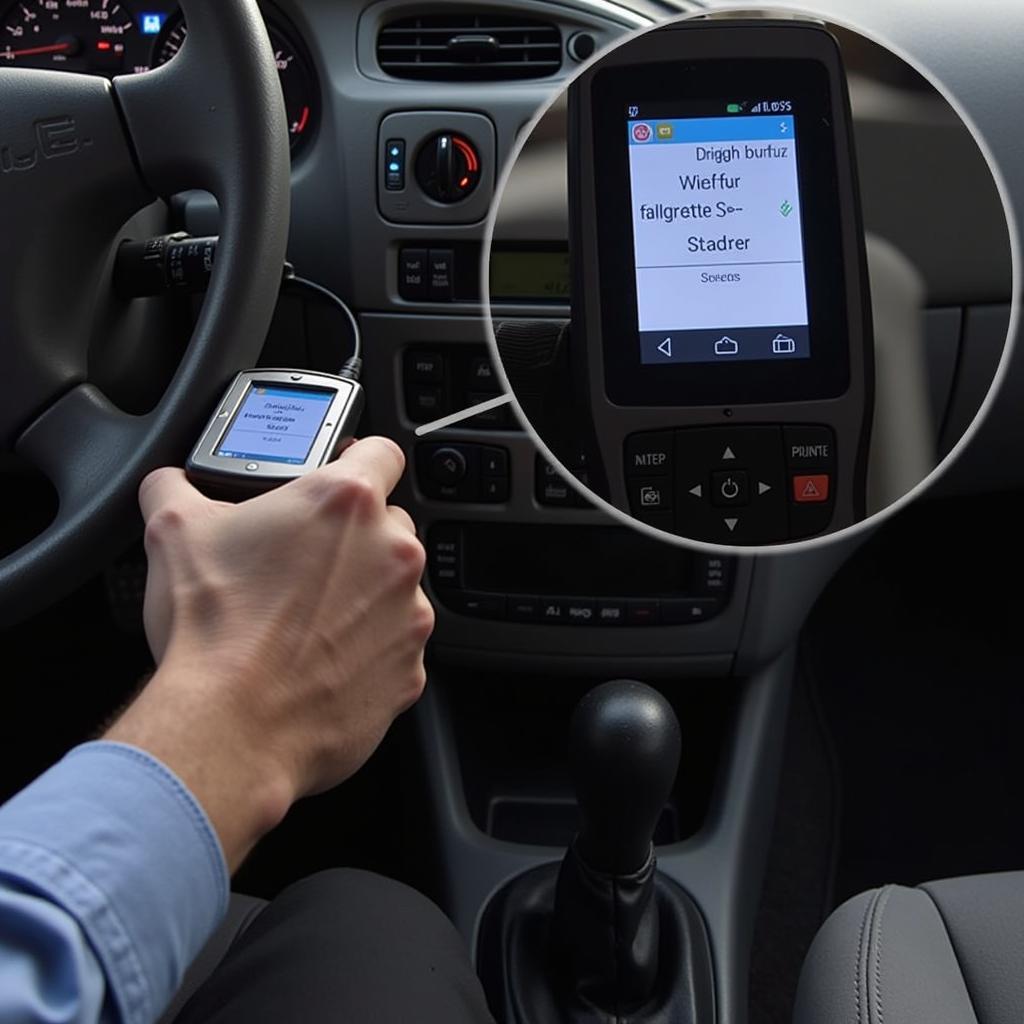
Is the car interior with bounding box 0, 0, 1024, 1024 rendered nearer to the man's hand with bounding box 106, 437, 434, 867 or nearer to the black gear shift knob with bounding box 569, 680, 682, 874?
the black gear shift knob with bounding box 569, 680, 682, 874

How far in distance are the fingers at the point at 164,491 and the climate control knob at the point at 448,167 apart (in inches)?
16.6

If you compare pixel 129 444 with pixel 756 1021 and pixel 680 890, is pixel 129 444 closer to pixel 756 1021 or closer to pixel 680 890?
pixel 680 890

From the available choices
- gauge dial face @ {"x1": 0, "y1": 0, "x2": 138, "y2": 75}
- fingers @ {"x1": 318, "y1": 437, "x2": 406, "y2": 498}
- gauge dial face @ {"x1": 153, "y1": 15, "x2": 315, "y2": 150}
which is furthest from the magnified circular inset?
gauge dial face @ {"x1": 0, "y1": 0, "x2": 138, "y2": 75}

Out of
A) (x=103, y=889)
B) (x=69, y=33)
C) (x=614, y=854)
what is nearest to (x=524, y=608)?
(x=614, y=854)

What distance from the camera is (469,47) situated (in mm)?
1096

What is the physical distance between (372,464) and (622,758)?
36cm

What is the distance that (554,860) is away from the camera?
122 cm

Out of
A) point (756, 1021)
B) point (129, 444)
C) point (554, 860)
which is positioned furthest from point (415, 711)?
point (129, 444)

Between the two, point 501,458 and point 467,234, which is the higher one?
point 467,234

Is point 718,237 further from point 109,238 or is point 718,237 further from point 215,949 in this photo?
point 215,949

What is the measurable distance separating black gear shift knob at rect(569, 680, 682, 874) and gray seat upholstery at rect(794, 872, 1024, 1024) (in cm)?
17

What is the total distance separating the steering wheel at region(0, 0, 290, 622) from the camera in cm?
80

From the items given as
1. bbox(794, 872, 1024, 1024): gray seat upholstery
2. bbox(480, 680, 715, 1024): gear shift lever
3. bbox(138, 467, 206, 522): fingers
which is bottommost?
bbox(480, 680, 715, 1024): gear shift lever

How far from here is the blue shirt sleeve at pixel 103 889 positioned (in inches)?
19.4
